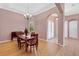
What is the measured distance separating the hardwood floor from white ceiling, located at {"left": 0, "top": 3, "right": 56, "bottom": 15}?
93 centimetres

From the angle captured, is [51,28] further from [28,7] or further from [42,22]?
[28,7]

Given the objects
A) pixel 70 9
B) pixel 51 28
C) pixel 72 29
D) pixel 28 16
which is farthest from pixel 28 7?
pixel 70 9

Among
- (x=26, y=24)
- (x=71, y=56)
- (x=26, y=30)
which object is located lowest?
(x=71, y=56)

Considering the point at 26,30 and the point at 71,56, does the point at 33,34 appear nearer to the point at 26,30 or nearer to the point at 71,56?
the point at 26,30

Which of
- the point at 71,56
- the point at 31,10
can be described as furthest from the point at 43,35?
the point at 71,56

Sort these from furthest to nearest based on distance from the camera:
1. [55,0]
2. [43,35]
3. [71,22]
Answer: [71,22] → [43,35] → [55,0]

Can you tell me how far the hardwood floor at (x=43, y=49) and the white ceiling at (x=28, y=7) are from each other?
3.04 ft

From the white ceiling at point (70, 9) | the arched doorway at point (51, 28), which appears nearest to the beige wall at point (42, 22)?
the arched doorway at point (51, 28)

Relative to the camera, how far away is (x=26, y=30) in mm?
2621

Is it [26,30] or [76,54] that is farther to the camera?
[76,54]

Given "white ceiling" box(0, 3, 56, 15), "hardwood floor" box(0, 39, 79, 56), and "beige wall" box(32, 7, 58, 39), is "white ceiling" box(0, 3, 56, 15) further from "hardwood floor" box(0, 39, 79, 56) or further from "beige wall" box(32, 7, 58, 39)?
"hardwood floor" box(0, 39, 79, 56)

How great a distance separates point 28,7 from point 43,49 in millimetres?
1337

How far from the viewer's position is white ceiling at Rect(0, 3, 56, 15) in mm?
2634

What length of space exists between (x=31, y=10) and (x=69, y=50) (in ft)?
6.19
